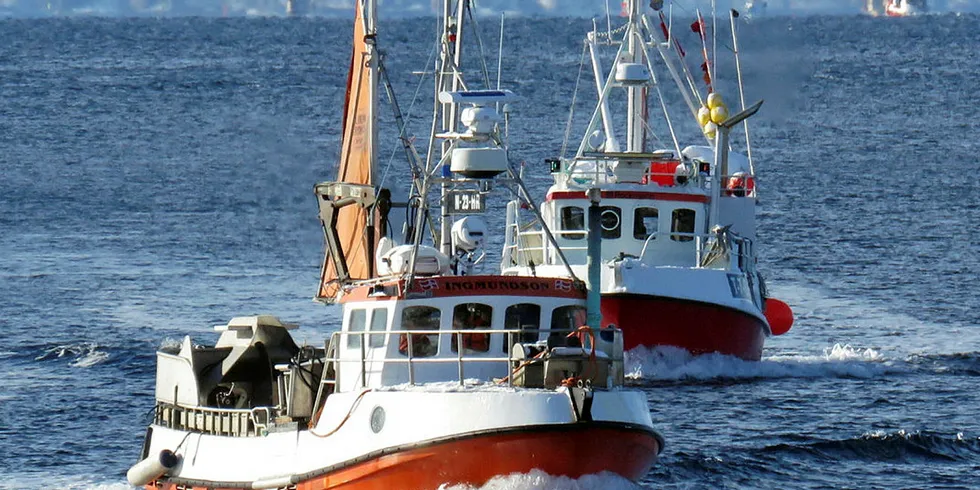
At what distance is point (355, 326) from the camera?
3312 centimetres

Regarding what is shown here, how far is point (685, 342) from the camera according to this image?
158ft

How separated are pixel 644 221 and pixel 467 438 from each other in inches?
850

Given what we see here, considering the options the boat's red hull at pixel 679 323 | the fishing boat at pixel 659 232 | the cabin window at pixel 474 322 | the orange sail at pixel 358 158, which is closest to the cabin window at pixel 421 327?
the cabin window at pixel 474 322

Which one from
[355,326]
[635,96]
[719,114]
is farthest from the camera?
[635,96]

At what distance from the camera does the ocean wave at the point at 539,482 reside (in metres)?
29.4

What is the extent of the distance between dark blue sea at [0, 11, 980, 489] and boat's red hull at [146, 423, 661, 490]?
0.30 m

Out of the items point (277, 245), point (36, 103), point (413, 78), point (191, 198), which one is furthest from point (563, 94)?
point (277, 245)

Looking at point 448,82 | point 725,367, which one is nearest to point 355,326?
point 448,82

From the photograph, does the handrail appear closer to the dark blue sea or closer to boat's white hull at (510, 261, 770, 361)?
the dark blue sea

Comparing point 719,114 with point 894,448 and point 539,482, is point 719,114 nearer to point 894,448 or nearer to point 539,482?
Result: point 894,448

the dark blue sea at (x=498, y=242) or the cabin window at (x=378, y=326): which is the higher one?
the cabin window at (x=378, y=326)

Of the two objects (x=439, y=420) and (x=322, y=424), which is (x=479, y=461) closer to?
(x=439, y=420)

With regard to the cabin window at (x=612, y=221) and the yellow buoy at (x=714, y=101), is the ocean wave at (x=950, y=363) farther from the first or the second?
the yellow buoy at (x=714, y=101)

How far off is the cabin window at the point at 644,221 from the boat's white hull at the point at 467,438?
19.4 meters
